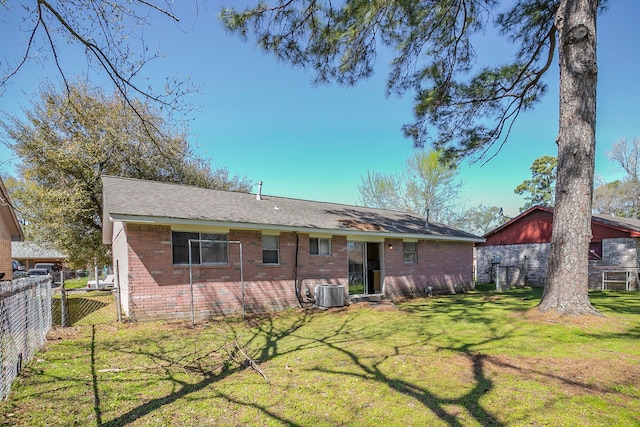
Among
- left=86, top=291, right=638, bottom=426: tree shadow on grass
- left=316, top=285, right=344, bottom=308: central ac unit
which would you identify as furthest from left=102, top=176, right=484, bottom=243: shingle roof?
left=86, top=291, right=638, bottom=426: tree shadow on grass

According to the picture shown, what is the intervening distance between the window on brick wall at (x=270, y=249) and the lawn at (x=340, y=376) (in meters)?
3.01

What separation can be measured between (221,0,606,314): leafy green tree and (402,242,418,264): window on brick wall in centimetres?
439

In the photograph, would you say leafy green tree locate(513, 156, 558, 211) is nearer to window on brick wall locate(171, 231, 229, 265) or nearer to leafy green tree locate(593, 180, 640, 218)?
leafy green tree locate(593, 180, 640, 218)

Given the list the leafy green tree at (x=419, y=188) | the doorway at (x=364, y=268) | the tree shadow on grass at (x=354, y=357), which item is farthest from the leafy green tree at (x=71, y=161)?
the leafy green tree at (x=419, y=188)

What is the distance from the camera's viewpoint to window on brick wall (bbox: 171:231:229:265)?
28.6 feet

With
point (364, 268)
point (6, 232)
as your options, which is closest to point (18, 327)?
point (364, 268)

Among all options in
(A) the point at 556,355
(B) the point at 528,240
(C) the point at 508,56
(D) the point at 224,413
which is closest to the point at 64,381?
(D) the point at 224,413

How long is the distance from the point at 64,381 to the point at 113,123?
48.1 ft

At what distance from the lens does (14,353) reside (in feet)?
14.5

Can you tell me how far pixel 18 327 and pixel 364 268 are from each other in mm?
10294

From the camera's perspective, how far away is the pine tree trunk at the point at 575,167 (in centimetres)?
705

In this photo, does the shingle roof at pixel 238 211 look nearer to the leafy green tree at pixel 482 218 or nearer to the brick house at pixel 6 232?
the brick house at pixel 6 232

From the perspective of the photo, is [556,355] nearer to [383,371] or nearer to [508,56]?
[383,371]

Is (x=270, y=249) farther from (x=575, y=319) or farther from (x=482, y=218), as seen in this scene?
(x=482, y=218)
